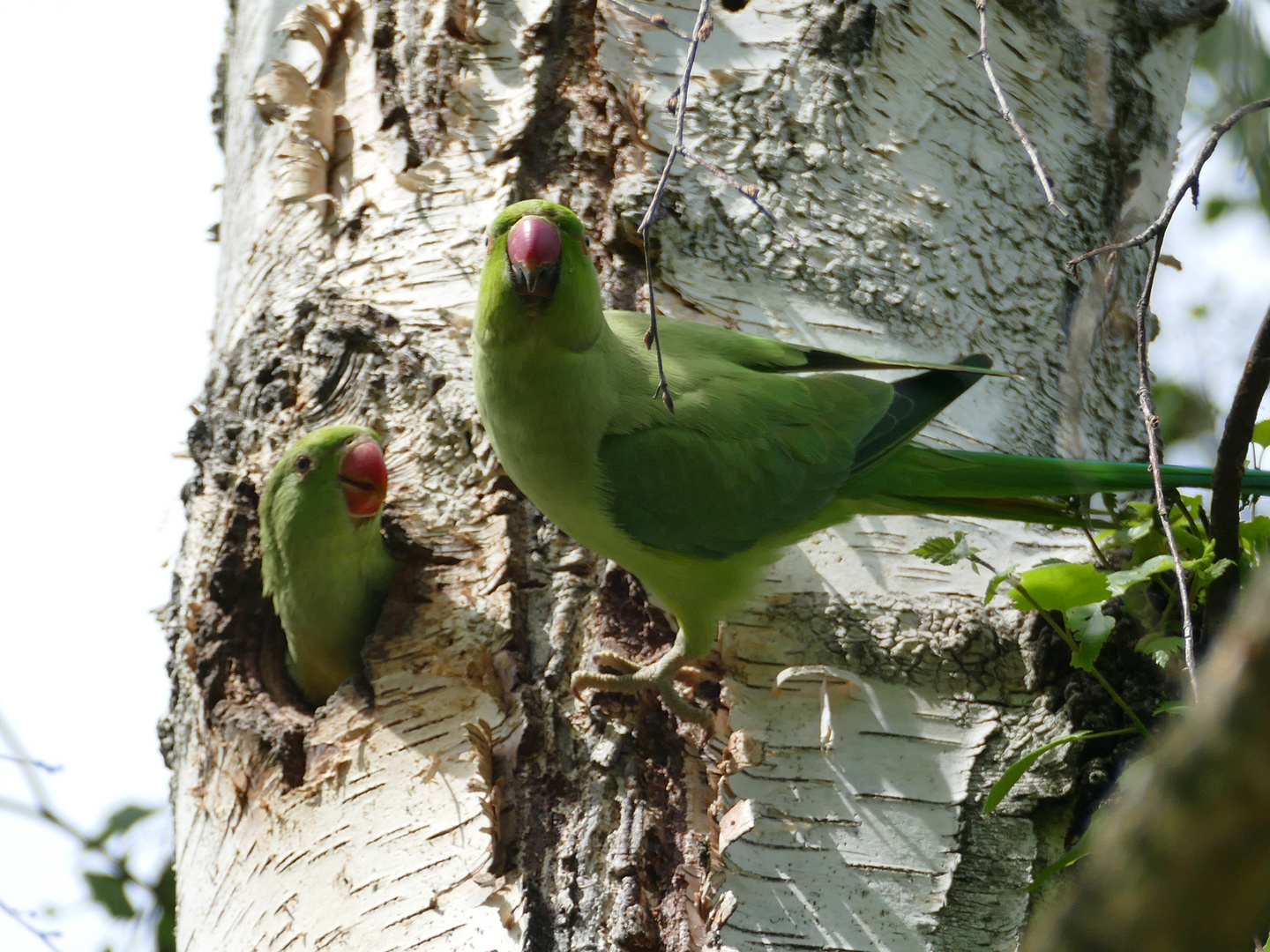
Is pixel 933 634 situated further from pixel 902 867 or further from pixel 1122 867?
pixel 1122 867

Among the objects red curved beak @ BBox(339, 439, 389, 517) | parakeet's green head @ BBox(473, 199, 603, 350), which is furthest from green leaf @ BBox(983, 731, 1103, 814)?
red curved beak @ BBox(339, 439, 389, 517)

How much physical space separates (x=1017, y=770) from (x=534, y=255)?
135 centimetres

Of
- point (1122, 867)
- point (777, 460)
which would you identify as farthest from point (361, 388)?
point (1122, 867)

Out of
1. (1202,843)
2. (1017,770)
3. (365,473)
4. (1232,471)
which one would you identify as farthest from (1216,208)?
(1202,843)

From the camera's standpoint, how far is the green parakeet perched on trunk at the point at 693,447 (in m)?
2.23

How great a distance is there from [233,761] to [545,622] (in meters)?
0.91

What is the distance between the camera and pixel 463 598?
2.38 metres

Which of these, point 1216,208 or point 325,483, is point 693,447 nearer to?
point 325,483

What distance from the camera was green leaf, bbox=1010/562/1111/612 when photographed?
1.82 meters

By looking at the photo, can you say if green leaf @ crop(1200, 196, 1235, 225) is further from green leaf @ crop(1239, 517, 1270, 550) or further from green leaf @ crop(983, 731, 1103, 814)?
green leaf @ crop(983, 731, 1103, 814)

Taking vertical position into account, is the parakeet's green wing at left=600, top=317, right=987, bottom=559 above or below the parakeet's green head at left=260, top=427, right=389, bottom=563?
below

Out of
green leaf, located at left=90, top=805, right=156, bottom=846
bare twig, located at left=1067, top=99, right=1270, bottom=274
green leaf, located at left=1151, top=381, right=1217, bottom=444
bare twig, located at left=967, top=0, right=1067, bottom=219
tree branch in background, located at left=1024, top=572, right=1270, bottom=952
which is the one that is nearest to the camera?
tree branch in background, located at left=1024, top=572, right=1270, bottom=952

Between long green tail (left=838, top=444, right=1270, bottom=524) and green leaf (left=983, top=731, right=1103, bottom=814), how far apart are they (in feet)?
1.79

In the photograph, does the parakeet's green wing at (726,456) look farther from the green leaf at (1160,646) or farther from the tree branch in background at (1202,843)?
the tree branch in background at (1202,843)
